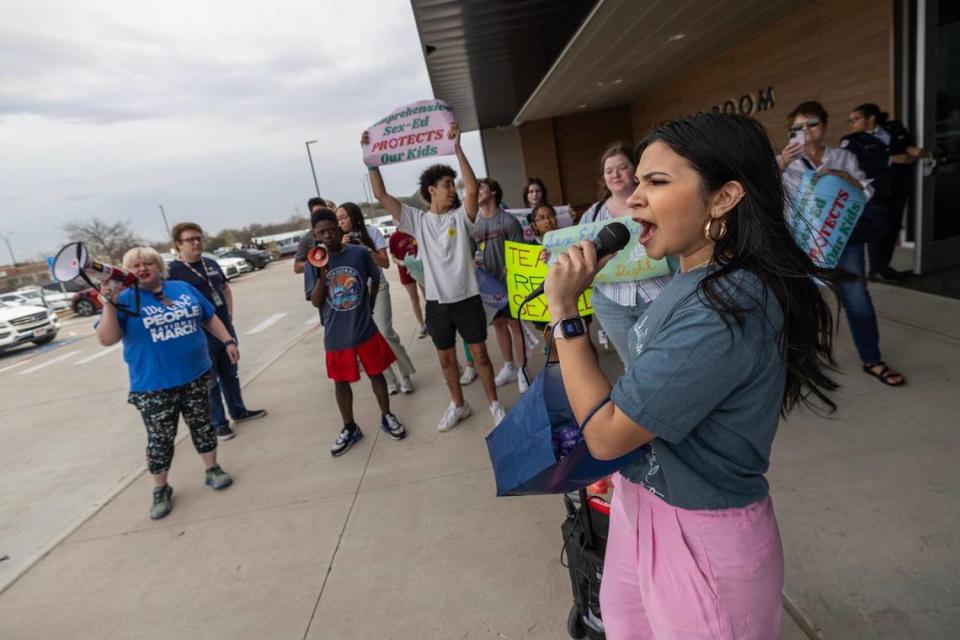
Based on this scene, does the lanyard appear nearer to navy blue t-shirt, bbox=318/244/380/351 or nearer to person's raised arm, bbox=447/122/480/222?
navy blue t-shirt, bbox=318/244/380/351

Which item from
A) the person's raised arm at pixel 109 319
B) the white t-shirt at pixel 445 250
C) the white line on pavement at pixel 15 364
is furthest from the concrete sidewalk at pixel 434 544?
the white line on pavement at pixel 15 364

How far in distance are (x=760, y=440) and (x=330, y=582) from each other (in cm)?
224

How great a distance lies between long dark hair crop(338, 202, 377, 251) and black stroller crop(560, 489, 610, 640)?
3.75m

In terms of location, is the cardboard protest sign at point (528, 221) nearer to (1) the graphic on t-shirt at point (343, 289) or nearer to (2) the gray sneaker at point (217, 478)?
(1) the graphic on t-shirt at point (343, 289)

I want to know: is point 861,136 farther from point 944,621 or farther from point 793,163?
point 944,621

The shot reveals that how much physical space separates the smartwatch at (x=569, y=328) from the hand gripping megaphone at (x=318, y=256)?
2.85m

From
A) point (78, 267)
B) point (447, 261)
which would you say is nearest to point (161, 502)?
point (78, 267)

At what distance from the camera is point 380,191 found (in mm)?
3715

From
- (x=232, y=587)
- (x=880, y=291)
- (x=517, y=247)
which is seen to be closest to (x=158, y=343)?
(x=232, y=587)

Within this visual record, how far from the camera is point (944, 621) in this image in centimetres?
175

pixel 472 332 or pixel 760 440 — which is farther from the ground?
pixel 760 440

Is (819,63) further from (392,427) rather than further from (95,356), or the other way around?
(95,356)

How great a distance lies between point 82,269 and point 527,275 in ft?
8.60

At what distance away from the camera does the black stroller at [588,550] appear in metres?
1.69
